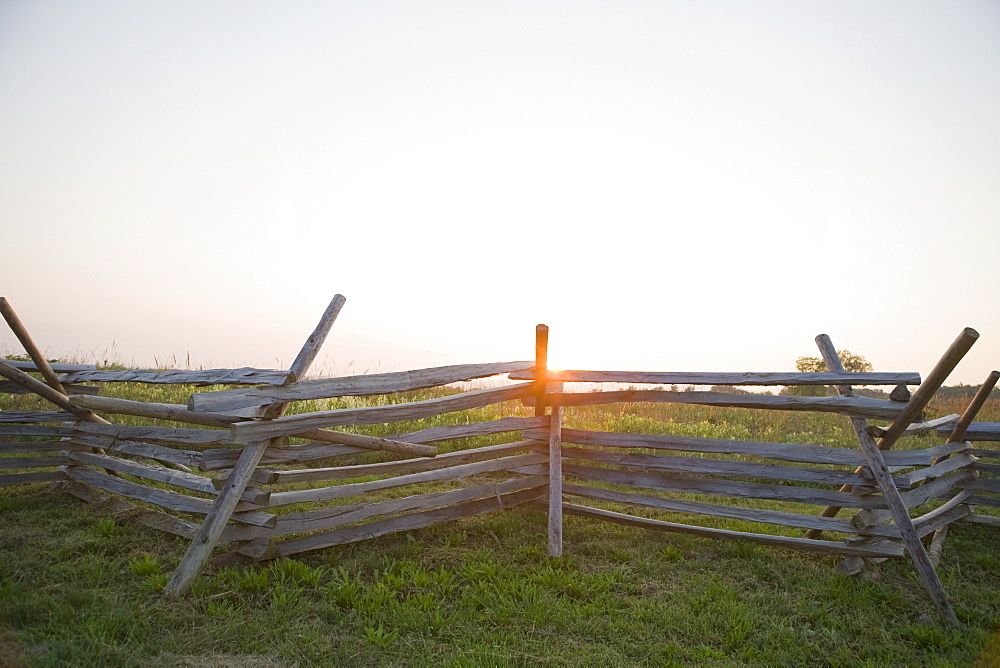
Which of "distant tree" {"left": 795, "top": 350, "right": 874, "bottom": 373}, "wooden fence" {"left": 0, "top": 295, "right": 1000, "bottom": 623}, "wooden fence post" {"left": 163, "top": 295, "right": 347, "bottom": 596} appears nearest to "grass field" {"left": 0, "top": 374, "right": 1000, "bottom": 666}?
"wooden fence post" {"left": 163, "top": 295, "right": 347, "bottom": 596}

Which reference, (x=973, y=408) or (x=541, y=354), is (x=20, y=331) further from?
(x=973, y=408)

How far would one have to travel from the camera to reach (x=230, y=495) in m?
5.28

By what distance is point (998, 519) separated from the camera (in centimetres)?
759

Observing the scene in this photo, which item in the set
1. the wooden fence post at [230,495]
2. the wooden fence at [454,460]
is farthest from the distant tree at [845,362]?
the wooden fence post at [230,495]

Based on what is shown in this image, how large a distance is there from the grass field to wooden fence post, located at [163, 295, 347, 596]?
0.17 metres

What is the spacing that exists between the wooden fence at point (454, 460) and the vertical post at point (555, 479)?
16 mm

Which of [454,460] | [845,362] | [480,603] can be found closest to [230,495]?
[480,603]

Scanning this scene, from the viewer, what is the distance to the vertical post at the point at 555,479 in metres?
6.56

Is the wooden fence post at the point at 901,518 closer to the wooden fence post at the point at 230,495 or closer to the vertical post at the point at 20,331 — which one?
the wooden fence post at the point at 230,495

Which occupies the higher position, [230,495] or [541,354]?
[541,354]

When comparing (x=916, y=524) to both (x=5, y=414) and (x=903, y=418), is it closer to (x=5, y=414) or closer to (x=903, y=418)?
(x=903, y=418)

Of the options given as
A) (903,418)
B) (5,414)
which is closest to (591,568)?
(903,418)

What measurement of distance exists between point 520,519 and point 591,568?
4.82 ft

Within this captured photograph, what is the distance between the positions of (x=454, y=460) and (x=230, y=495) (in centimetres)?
260
